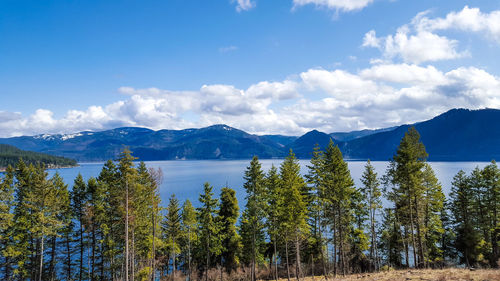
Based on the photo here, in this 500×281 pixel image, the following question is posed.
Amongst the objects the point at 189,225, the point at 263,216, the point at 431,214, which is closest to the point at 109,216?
the point at 189,225

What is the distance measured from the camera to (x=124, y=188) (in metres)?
26.8

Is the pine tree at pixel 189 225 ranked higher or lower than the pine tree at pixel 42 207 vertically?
lower

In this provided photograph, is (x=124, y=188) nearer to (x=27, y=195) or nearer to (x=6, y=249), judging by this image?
(x=27, y=195)

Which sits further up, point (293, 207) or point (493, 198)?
point (293, 207)

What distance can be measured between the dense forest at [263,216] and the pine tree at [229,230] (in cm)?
15

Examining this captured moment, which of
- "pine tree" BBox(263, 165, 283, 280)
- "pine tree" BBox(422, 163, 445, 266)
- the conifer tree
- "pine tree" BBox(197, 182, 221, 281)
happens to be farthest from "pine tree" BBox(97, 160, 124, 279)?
"pine tree" BBox(422, 163, 445, 266)

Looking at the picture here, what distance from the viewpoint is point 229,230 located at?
36.8 m

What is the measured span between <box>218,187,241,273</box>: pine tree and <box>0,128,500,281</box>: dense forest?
0.15 metres

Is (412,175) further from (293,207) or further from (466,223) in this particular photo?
(466,223)

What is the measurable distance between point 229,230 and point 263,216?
829 centimetres

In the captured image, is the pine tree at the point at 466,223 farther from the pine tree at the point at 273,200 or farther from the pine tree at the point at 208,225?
the pine tree at the point at 208,225

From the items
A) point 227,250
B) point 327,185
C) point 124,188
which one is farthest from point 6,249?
point 327,185

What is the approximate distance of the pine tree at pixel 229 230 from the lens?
121ft

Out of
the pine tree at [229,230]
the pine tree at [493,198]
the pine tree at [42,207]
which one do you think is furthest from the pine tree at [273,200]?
the pine tree at [493,198]
